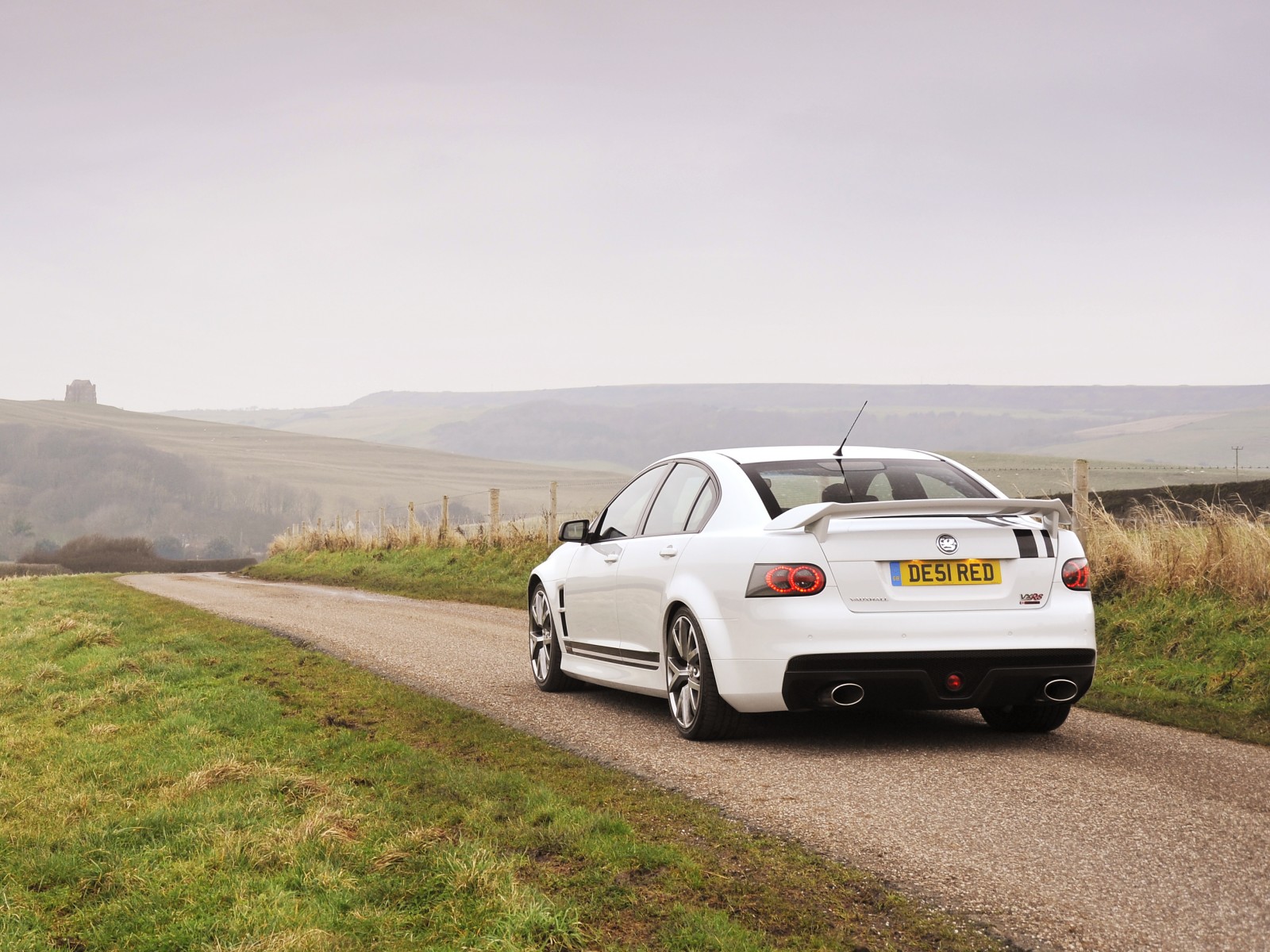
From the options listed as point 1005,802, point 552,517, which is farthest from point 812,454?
point 552,517

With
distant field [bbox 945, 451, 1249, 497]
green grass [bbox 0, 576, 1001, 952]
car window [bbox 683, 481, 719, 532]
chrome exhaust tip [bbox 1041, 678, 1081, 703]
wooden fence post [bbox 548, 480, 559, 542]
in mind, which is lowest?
distant field [bbox 945, 451, 1249, 497]

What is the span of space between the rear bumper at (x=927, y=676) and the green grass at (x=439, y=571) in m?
14.1

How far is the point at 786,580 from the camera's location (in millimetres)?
6781

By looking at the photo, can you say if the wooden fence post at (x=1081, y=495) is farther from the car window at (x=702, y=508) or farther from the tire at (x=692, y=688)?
the tire at (x=692, y=688)

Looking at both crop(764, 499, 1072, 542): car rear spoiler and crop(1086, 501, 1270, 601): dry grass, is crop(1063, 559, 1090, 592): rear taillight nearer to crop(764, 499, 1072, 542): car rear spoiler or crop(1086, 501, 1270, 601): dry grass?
crop(764, 499, 1072, 542): car rear spoiler

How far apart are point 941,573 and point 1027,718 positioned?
4.65 feet

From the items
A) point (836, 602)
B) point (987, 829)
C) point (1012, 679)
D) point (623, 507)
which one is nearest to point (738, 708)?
point (836, 602)

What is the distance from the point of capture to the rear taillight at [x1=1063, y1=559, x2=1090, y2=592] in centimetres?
701

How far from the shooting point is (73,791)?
6.05m

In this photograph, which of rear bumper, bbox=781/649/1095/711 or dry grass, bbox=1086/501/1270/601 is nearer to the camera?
rear bumper, bbox=781/649/1095/711

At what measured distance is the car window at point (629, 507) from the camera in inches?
349

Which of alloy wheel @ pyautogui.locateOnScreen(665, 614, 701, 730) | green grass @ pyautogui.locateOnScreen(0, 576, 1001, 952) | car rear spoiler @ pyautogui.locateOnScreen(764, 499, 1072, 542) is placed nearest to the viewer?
green grass @ pyautogui.locateOnScreen(0, 576, 1001, 952)

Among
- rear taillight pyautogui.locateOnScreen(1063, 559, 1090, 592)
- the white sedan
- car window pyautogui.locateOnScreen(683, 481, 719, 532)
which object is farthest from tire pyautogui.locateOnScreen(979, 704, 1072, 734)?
car window pyautogui.locateOnScreen(683, 481, 719, 532)

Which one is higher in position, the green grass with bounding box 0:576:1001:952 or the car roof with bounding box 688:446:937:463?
the car roof with bounding box 688:446:937:463
